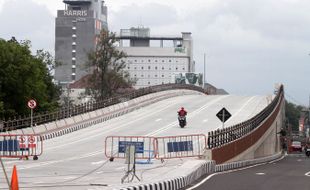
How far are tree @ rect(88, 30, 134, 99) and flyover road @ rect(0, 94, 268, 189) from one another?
57.0 feet

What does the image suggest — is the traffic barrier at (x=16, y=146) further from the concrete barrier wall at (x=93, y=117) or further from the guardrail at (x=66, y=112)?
the concrete barrier wall at (x=93, y=117)

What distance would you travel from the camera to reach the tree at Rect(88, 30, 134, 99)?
364ft

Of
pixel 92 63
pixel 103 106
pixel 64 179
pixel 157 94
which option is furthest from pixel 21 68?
pixel 64 179

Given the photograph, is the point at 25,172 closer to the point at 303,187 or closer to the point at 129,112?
the point at 303,187

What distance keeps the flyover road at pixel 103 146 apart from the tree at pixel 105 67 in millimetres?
17377

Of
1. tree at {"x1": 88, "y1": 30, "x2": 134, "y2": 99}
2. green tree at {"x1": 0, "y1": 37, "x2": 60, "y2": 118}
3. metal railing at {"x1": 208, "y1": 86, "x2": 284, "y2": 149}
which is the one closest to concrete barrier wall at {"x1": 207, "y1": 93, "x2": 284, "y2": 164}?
metal railing at {"x1": 208, "y1": 86, "x2": 284, "y2": 149}

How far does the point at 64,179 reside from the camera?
2338cm

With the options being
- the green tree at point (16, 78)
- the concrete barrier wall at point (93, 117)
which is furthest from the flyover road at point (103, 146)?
the green tree at point (16, 78)

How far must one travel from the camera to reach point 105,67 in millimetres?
113062

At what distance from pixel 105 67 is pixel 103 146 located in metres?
69.6

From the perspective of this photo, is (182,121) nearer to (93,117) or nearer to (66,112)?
(66,112)

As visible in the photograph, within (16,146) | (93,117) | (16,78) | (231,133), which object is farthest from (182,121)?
(16,146)

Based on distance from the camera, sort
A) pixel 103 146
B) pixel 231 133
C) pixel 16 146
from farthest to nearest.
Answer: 1. pixel 103 146
2. pixel 231 133
3. pixel 16 146

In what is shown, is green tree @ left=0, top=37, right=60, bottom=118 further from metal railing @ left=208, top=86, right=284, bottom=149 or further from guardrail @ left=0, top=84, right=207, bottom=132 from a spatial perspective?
metal railing @ left=208, top=86, right=284, bottom=149
